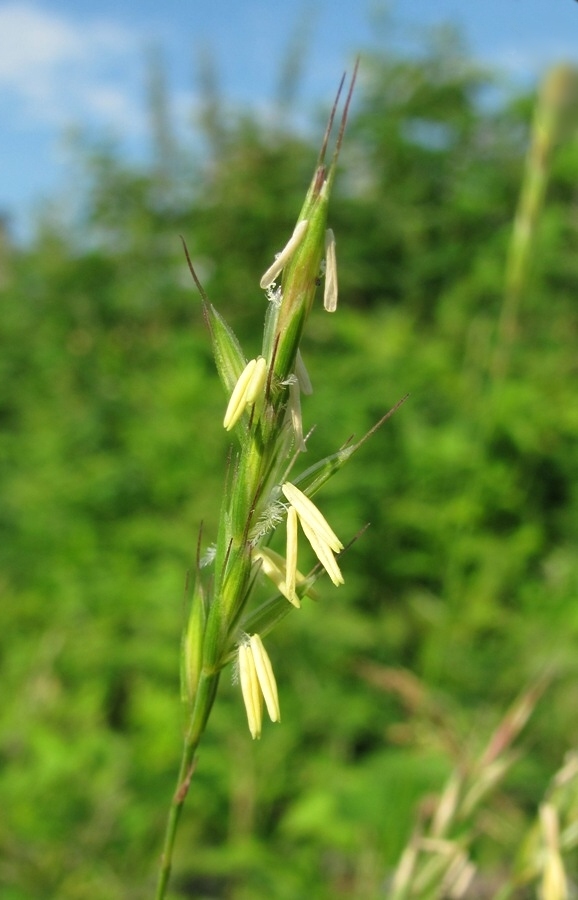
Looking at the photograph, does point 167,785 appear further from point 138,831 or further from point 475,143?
point 475,143

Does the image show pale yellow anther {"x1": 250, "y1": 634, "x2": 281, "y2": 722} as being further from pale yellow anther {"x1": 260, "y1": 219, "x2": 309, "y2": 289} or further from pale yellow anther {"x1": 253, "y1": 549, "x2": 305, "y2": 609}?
pale yellow anther {"x1": 260, "y1": 219, "x2": 309, "y2": 289}

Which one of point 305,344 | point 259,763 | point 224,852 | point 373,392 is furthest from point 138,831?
point 305,344

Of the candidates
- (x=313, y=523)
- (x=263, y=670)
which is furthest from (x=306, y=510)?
(x=263, y=670)


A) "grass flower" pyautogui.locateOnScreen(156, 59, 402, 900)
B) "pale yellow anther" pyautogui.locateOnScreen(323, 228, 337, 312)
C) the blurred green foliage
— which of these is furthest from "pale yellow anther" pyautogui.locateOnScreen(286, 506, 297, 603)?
the blurred green foliage

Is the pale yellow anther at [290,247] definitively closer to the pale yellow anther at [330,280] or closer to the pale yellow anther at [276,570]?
the pale yellow anther at [330,280]

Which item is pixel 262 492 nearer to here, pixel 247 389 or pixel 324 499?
pixel 247 389

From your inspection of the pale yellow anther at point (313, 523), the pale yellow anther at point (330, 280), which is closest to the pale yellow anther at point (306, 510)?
the pale yellow anther at point (313, 523)
